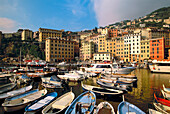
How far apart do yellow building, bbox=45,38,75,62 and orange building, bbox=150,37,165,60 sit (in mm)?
61619

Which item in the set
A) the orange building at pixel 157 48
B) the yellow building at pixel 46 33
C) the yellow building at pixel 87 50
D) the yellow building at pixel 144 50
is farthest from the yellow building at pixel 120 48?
the yellow building at pixel 46 33

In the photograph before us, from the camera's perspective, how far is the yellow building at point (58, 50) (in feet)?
253

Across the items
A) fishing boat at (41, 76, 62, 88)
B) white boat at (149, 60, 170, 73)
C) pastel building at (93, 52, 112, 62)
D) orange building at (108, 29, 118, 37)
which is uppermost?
orange building at (108, 29, 118, 37)

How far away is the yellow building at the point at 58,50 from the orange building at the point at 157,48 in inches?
2426

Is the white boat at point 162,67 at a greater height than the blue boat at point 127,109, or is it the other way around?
the white boat at point 162,67

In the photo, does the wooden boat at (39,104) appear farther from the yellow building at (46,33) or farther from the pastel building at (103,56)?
the yellow building at (46,33)

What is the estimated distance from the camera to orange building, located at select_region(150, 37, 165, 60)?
59.8 metres

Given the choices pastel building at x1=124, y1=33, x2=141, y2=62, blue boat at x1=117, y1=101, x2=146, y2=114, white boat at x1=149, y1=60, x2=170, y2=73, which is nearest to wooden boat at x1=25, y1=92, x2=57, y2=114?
blue boat at x1=117, y1=101, x2=146, y2=114

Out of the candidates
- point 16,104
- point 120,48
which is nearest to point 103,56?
point 120,48

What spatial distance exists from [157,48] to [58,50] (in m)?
69.4

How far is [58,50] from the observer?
8081 cm

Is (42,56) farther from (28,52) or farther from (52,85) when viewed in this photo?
(52,85)

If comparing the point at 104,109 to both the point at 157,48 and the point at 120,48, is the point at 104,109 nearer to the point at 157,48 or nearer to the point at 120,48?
the point at 157,48

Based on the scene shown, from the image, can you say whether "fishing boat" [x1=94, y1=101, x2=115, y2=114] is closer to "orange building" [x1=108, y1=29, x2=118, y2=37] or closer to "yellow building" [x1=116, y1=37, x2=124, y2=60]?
"yellow building" [x1=116, y1=37, x2=124, y2=60]
